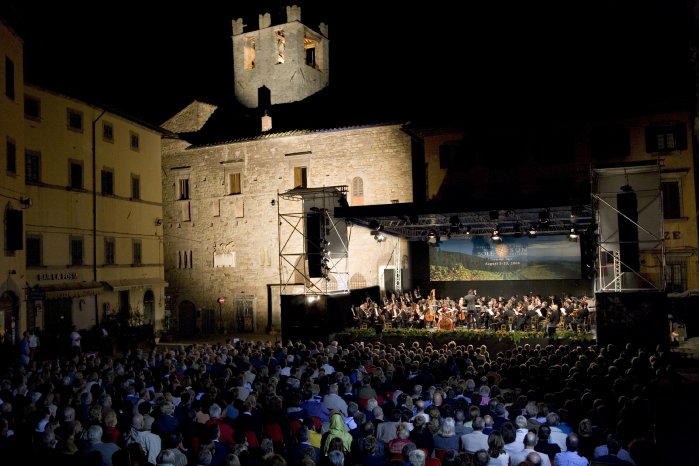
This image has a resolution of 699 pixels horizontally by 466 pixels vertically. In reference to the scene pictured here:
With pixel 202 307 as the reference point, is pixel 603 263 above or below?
above

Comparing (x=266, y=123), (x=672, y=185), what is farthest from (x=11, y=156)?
(x=672, y=185)

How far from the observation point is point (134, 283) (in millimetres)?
29438

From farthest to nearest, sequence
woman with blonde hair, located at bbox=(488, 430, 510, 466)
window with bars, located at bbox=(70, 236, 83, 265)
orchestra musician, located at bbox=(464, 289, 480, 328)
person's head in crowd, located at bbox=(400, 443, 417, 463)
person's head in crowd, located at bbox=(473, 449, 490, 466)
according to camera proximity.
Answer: window with bars, located at bbox=(70, 236, 83, 265) < orchestra musician, located at bbox=(464, 289, 480, 328) < woman with blonde hair, located at bbox=(488, 430, 510, 466) < person's head in crowd, located at bbox=(400, 443, 417, 463) < person's head in crowd, located at bbox=(473, 449, 490, 466)

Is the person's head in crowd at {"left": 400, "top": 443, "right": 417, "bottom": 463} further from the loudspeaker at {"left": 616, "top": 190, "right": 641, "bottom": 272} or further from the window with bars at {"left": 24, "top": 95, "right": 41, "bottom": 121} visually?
the window with bars at {"left": 24, "top": 95, "right": 41, "bottom": 121}

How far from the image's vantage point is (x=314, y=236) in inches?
856

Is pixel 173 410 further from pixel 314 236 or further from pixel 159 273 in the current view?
pixel 159 273

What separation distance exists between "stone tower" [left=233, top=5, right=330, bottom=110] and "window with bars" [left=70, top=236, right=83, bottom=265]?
14.2m

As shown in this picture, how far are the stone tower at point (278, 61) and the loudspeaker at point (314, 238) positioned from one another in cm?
1634

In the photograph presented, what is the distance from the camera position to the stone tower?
3638 cm

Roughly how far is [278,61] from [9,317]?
73.2ft

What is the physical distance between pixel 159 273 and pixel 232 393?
24.0 metres

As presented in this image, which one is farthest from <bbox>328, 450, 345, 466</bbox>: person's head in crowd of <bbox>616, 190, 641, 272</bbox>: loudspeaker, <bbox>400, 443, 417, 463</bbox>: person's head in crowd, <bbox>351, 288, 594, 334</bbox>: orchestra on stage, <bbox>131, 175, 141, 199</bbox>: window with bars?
<bbox>131, 175, 141, 199</bbox>: window with bars

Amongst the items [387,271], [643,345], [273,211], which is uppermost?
[273,211]

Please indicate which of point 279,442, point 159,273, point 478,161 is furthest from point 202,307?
point 279,442
